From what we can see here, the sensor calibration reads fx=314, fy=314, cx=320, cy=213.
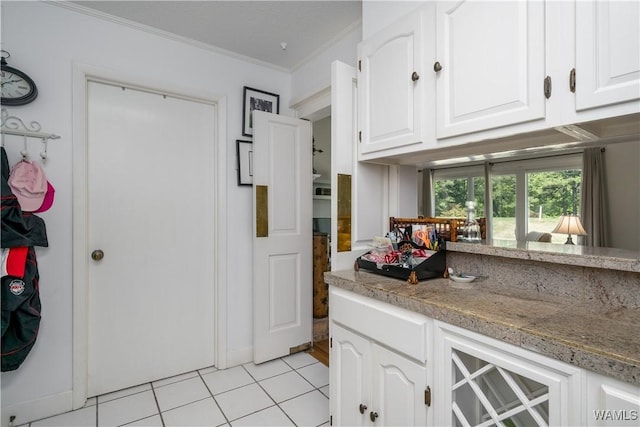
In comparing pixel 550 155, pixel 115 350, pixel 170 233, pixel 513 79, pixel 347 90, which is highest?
pixel 347 90

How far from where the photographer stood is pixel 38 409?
6.05 feet

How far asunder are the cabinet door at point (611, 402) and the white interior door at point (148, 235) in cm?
232

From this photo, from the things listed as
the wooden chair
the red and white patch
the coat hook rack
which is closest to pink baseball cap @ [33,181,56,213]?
the coat hook rack

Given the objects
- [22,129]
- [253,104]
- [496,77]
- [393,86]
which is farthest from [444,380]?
[22,129]

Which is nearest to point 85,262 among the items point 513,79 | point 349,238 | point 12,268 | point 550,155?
point 12,268

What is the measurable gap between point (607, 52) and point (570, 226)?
0.80 m

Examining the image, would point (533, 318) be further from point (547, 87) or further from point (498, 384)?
point (547, 87)

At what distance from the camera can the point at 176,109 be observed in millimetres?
2354

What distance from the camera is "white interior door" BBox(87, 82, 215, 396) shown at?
82.4 inches

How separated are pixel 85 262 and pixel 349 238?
5.55 ft

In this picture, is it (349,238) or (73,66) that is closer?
(349,238)

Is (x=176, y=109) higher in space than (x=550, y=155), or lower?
higher

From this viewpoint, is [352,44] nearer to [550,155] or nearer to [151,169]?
[550,155]

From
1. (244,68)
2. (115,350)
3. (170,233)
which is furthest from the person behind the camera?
(244,68)
